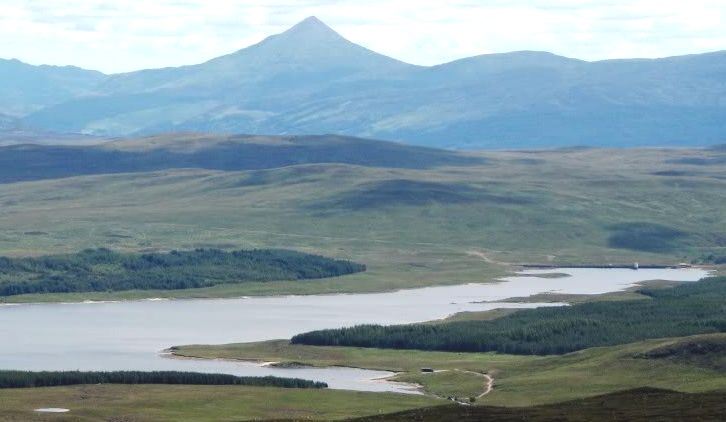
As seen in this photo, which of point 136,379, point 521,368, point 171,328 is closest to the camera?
point 136,379

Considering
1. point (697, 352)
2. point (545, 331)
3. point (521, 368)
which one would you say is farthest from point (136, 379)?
point (545, 331)

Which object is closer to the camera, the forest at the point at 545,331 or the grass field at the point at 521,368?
the grass field at the point at 521,368

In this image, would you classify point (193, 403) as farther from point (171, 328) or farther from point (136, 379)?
point (171, 328)

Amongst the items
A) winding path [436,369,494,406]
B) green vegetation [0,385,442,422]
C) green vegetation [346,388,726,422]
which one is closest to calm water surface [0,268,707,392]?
winding path [436,369,494,406]

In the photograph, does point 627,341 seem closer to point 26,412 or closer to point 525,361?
point 525,361

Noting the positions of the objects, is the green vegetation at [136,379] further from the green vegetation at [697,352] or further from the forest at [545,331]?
the forest at [545,331]

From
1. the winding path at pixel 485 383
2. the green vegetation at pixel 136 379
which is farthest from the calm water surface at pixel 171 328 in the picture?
the winding path at pixel 485 383
